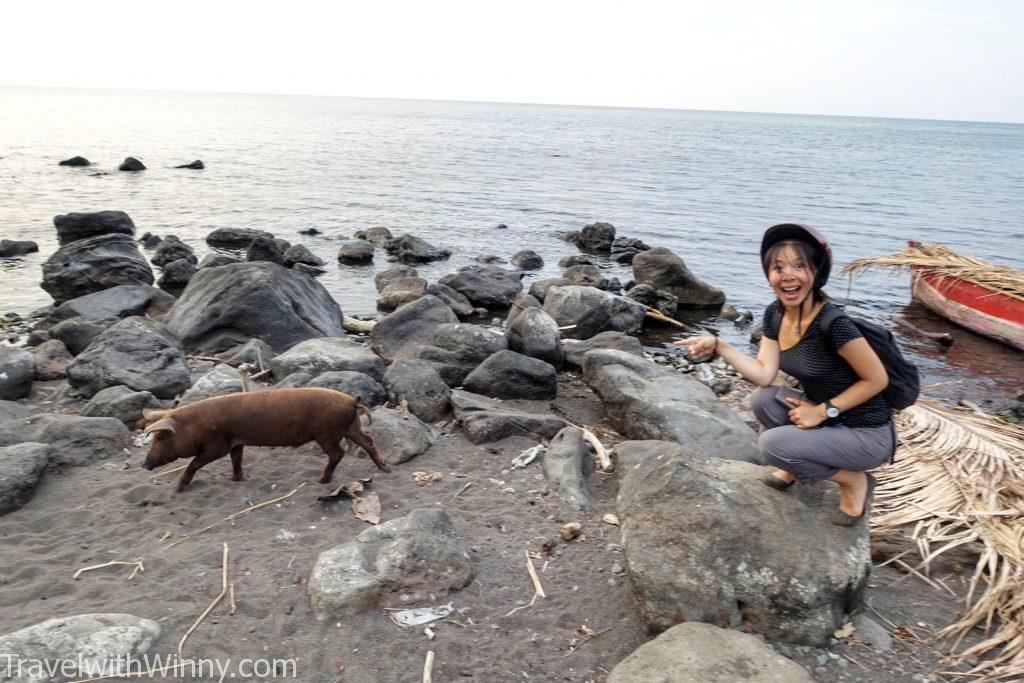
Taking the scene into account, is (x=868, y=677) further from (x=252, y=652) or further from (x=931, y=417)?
(x=931, y=417)

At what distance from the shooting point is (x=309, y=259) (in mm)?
20375

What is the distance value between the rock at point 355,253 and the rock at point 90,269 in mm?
5936

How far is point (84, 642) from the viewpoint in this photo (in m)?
3.93

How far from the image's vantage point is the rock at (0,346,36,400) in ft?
27.6

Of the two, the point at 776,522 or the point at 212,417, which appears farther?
the point at 212,417

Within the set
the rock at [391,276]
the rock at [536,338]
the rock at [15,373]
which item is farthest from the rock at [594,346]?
the rock at [15,373]

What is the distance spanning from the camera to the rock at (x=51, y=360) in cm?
934

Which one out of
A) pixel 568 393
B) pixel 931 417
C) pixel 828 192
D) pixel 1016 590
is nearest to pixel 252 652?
pixel 1016 590

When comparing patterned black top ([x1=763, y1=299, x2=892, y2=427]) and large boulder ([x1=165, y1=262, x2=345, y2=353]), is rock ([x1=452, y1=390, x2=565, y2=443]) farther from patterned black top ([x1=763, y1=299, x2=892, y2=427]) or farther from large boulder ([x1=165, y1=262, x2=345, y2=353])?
large boulder ([x1=165, y1=262, x2=345, y2=353])

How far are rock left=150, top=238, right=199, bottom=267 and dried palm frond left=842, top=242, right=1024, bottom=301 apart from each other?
17.9 meters

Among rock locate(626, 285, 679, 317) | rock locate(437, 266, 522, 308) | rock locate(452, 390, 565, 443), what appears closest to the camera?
rock locate(452, 390, 565, 443)

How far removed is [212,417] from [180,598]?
1756 millimetres

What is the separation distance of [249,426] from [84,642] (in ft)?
7.68

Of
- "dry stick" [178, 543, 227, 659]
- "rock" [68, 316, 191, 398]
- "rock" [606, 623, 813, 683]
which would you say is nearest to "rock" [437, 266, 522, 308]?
"rock" [68, 316, 191, 398]
